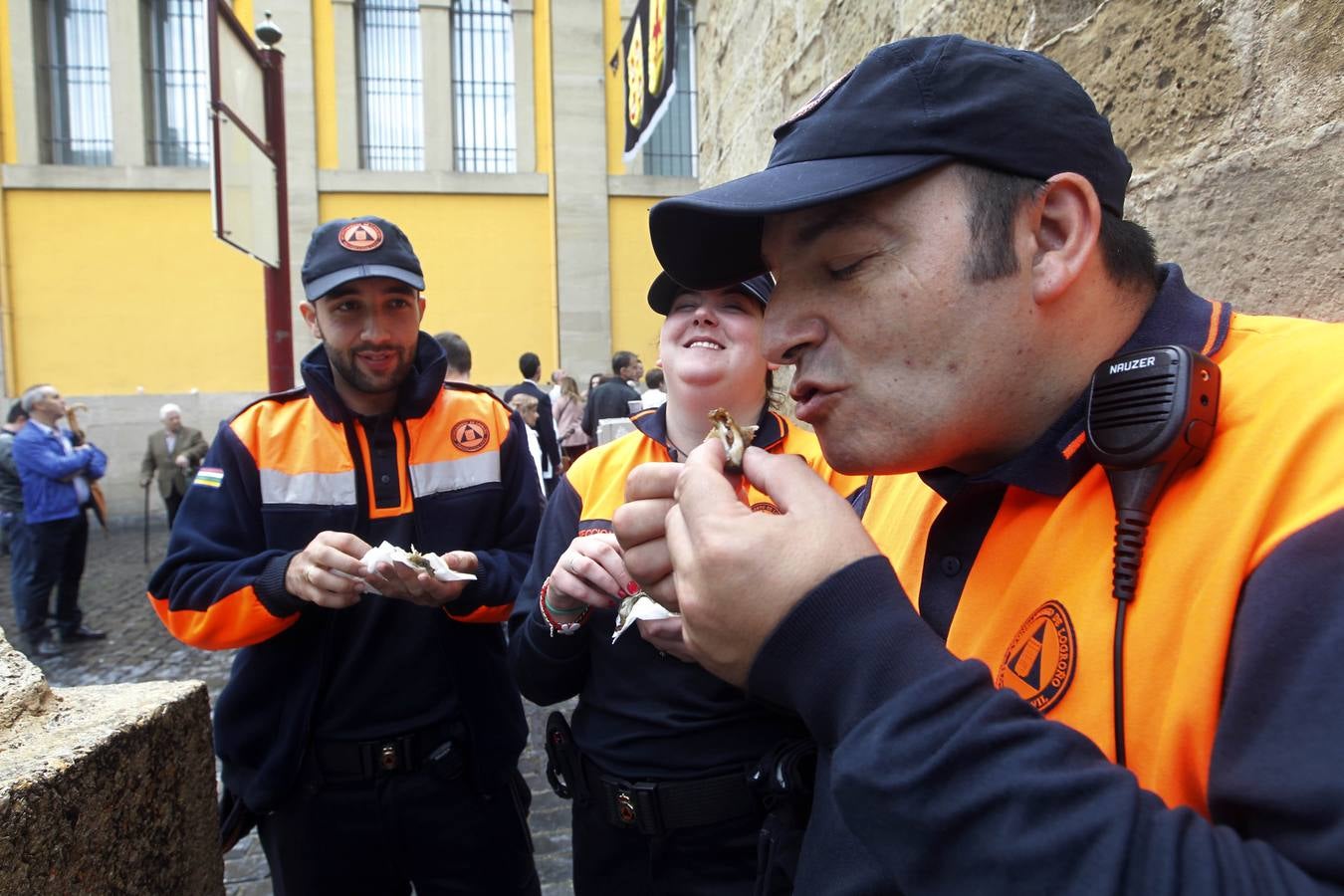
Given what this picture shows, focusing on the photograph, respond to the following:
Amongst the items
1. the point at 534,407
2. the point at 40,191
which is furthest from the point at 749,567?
the point at 40,191

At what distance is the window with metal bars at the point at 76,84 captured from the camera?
43.2ft

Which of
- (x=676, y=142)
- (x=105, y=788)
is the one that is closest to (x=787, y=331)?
(x=105, y=788)

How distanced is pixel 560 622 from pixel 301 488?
939 millimetres

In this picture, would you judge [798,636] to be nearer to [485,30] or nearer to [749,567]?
[749,567]

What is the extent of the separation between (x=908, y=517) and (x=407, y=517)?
5.27 feet

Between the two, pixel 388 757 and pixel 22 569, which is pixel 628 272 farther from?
pixel 388 757

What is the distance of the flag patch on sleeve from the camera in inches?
91.8

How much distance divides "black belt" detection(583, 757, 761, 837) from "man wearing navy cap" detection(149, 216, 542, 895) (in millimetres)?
689

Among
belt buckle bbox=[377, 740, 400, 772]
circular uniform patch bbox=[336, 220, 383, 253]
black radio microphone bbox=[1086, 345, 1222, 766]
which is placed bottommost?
belt buckle bbox=[377, 740, 400, 772]

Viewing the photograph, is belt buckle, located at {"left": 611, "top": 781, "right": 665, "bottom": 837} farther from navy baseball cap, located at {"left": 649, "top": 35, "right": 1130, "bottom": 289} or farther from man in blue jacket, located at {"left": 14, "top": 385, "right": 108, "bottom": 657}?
man in blue jacket, located at {"left": 14, "top": 385, "right": 108, "bottom": 657}

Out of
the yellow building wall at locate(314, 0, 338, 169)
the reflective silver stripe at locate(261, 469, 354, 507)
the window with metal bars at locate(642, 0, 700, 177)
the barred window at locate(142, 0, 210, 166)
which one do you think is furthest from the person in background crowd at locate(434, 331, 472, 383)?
the barred window at locate(142, 0, 210, 166)

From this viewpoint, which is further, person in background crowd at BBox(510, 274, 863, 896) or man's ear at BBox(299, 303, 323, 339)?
man's ear at BBox(299, 303, 323, 339)

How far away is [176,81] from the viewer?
13531 mm

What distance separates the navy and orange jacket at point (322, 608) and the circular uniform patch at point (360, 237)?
0.34 meters
